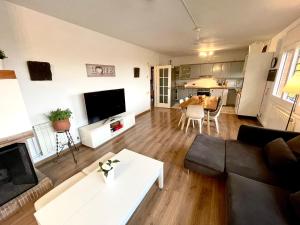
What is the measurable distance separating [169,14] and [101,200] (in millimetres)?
2795

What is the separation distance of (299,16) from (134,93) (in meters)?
4.24

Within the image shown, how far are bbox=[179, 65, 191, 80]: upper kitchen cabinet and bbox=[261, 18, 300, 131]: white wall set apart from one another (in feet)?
11.5

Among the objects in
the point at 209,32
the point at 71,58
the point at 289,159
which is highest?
the point at 209,32

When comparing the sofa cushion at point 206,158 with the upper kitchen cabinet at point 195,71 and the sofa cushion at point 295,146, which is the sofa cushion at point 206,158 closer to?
the sofa cushion at point 295,146

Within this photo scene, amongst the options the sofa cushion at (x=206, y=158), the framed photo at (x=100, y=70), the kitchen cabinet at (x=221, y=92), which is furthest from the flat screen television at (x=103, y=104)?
the kitchen cabinet at (x=221, y=92)

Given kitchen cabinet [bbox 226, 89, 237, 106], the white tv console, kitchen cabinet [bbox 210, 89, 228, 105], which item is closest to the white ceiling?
the white tv console

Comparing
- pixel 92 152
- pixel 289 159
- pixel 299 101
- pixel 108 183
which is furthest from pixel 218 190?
pixel 92 152

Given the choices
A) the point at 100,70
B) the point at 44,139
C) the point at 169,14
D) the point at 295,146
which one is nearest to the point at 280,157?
the point at 295,146

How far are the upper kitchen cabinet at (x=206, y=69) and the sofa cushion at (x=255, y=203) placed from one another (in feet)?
21.0

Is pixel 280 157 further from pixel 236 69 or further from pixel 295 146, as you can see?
pixel 236 69

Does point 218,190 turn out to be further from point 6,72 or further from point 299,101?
point 6,72

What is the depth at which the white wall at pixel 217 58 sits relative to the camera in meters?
6.12

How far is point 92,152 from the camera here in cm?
273

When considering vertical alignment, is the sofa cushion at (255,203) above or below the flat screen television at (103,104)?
below
